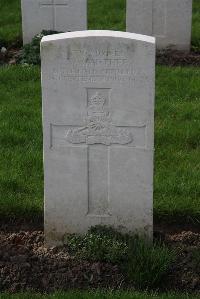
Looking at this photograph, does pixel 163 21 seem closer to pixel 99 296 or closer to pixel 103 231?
pixel 103 231

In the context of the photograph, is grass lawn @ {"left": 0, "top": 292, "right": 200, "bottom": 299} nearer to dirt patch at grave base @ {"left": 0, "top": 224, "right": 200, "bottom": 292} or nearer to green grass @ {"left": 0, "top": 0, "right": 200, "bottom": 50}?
dirt patch at grave base @ {"left": 0, "top": 224, "right": 200, "bottom": 292}

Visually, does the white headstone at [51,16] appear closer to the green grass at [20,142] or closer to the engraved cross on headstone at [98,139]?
the green grass at [20,142]

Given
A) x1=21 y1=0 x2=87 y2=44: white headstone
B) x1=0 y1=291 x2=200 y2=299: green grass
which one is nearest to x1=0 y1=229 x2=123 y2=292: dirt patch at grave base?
x1=0 y1=291 x2=200 y2=299: green grass

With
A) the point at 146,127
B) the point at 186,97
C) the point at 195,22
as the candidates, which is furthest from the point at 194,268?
the point at 195,22

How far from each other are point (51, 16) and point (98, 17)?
1.56 metres

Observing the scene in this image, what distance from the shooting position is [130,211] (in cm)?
506

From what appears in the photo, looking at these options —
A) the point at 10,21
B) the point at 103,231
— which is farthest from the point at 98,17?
the point at 103,231

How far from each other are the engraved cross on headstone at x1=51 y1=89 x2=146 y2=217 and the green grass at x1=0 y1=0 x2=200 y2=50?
5548 mm

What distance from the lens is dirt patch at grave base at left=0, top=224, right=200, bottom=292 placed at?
15.3 feet

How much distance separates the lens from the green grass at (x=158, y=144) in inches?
224

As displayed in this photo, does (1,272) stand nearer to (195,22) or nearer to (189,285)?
(189,285)

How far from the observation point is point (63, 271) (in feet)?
15.7

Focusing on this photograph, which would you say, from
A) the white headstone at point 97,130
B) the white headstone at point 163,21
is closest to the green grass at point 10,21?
the white headstone at point 163,21

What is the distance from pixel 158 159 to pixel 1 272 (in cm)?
216
